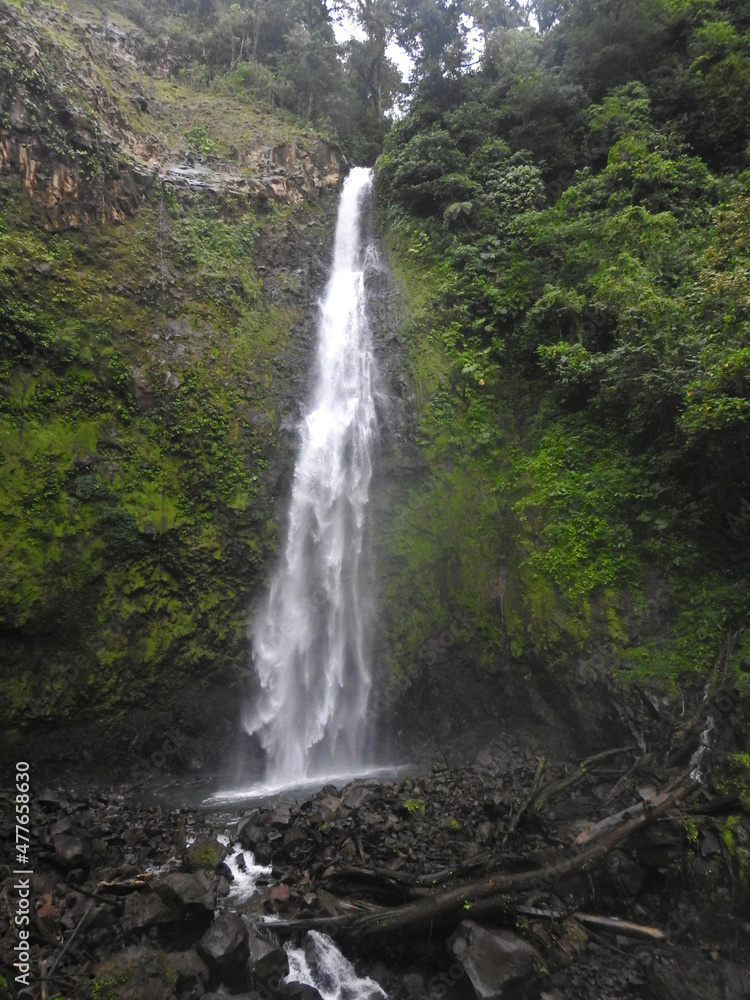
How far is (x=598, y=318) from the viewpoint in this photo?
448 inches

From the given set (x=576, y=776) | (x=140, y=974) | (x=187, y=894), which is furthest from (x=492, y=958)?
(x=576, y=776)

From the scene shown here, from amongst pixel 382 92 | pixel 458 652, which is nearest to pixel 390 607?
pixel 458 652

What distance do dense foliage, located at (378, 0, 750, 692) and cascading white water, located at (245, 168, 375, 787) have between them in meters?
1.09

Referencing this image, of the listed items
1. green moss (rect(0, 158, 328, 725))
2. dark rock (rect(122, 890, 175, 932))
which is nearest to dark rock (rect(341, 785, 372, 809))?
dark rock (rect(122, 890, 175, 932))

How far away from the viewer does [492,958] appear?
5184 mm

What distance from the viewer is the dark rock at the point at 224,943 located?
5.01 metres

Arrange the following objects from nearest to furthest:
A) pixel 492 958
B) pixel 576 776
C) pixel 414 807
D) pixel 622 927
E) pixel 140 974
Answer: pixel 140 974, pixel 492 958, pixel 622 927, pixel 414 807, pixel 576 776

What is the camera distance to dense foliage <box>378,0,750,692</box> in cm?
859

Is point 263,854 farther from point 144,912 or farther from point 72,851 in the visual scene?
point 72,851

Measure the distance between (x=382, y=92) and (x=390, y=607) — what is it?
2273 centimetres

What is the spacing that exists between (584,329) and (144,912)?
38.5ft

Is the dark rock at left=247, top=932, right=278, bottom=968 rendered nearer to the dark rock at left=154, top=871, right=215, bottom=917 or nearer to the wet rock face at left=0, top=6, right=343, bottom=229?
the dark rock at left=154, top=871, right=215, bottom=917

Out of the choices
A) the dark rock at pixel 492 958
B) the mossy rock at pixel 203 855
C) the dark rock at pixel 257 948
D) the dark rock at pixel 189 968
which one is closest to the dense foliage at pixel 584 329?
the dark rock at pixel 492 958

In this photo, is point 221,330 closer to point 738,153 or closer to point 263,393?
point 263,393
